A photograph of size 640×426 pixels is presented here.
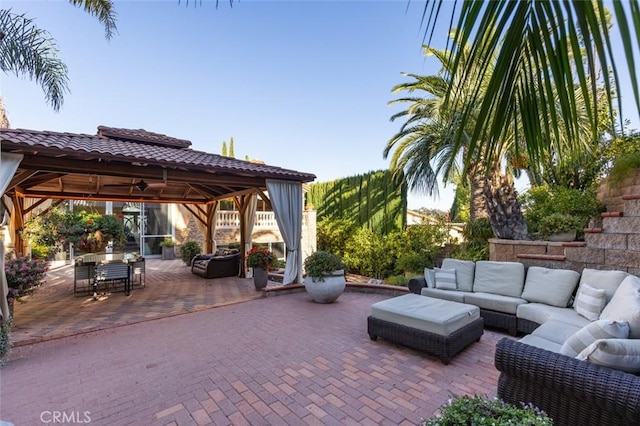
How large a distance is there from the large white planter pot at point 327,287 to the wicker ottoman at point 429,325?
182cm

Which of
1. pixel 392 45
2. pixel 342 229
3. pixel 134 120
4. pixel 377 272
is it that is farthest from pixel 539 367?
pixel 134 120

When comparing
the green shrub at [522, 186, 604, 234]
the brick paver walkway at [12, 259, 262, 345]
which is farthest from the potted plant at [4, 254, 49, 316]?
the green shrub at [522, 186, 604, 234]

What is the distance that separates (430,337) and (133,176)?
581 cm

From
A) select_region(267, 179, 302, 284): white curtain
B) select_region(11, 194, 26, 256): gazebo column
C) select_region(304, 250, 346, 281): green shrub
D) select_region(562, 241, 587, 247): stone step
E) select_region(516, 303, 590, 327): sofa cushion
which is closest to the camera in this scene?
select_region(516, 303, 590, 327): sofa cushion

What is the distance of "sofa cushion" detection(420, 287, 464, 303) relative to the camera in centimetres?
479

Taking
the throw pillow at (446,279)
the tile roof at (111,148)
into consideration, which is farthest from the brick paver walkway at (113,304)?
the throw pillow at (446,279)

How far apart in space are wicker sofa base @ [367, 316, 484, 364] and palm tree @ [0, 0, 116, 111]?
24.6 feet

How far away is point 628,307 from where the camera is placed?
283 cm

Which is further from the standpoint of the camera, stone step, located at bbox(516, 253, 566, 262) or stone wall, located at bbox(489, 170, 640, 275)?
Answer: stone step, located at bbox(516, 253, 566, 262)

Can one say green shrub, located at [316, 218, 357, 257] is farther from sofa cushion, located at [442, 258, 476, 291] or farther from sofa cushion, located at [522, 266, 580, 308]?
sofa cushion, located at [522, 266, 580, 308]

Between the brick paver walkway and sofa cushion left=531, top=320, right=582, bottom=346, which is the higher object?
sofa cushion left=531, top=320, right=582, bottom=346

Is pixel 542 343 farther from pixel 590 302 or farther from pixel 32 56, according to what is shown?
pixel 32 56

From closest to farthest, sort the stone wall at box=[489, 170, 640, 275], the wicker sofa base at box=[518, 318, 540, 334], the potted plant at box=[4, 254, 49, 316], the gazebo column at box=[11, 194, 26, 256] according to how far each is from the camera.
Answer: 1. the wicker sofa base at box=[518, 318, 540, 334]
2. the potted plant at box=[4, 254, 49, 316]
3. the stone wall at box=[489, 170, 640, 275]
4. the gazebo column at box=[11, 194, 26, 256]

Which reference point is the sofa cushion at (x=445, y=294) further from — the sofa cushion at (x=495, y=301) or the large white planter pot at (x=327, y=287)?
the large white planter pot at (x=327, y=287)
